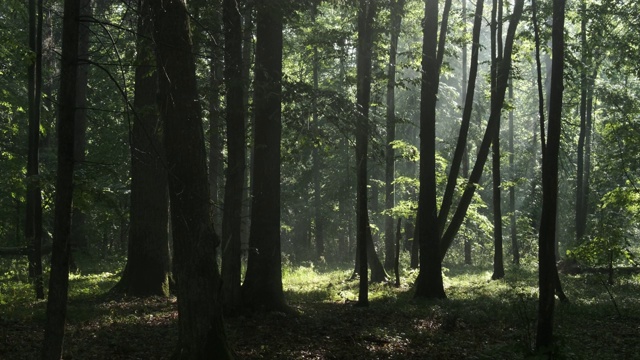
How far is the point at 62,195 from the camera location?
5.64 meters

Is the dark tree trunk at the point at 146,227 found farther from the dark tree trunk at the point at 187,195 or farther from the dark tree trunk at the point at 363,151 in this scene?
the dark tree trunk at the point at 187,195

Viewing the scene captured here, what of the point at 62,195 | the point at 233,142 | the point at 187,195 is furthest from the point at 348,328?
the point at 62,195

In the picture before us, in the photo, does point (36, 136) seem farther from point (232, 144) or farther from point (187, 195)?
point (187, 195)

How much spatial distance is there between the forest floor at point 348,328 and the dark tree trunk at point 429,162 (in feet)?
3.95

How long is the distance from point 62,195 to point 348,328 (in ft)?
20.9

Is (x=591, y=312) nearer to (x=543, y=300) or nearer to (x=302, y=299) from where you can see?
(x=543, y=300)

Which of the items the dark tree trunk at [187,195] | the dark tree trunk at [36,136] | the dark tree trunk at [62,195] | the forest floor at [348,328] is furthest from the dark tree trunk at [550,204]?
the dark tree trunk at [36,136]

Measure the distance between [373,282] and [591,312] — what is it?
7.83 m

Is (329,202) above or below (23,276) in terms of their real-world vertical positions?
above

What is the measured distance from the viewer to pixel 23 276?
16.0 metres

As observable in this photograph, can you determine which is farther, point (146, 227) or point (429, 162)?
point (429, 162)

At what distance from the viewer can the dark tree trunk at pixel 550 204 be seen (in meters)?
8.38

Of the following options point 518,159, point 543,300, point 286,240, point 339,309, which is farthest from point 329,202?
point 543,300

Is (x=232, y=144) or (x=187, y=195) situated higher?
(x=232, y=144)
